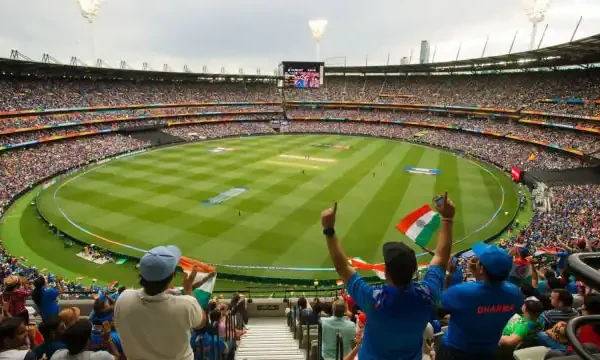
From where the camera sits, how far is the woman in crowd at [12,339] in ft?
11.7

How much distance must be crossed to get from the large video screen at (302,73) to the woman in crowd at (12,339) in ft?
264

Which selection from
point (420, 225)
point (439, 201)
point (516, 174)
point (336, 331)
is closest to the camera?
point (439, 201)

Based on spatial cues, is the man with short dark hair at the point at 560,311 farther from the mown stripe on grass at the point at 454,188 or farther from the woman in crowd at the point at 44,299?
the mown stripe on grass at the point at 454,188

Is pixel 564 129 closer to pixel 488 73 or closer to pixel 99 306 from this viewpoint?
pixel 488 73

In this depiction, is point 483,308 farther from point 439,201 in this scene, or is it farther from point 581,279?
point 581,279

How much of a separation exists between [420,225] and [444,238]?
11.2 feet

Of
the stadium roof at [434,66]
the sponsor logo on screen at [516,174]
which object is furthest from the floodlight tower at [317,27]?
the sponsor logo on screen at [516,174]

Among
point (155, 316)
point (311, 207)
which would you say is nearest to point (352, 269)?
point (155, 316)

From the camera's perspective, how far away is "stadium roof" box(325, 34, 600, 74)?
1647 inches

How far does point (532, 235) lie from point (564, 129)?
34.8 m

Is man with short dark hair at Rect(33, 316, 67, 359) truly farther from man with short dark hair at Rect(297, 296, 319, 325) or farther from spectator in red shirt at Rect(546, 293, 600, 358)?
man with short dark hair at Rect(297, 296, 319, 325)

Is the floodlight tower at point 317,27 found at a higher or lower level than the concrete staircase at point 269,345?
higher

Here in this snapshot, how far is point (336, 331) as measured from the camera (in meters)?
5.20

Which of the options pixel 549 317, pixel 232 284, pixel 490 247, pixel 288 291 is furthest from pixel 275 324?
pixel 490 247
